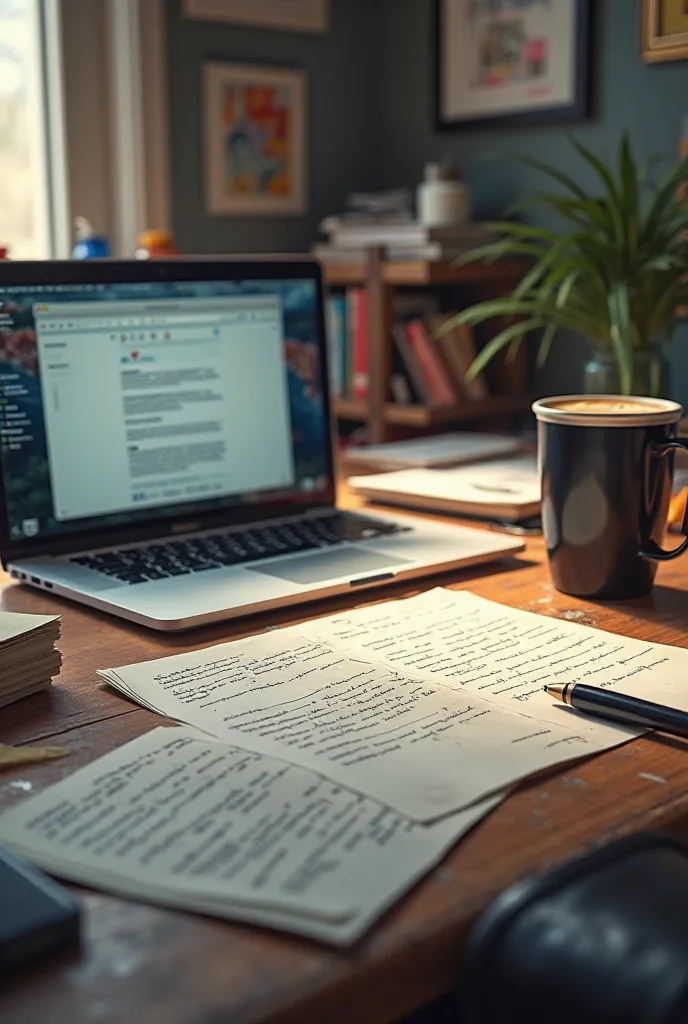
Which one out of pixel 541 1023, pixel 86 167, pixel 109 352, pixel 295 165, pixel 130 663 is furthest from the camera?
pixel 295 165

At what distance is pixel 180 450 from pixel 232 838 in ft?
2.04

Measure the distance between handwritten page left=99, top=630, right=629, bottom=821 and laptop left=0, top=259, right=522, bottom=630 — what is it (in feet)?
0.37

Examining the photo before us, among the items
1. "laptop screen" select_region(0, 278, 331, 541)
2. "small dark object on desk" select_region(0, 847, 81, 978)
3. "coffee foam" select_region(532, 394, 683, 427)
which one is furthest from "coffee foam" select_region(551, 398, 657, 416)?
"small dark object on desk" select_region(0, 847, 81, 978)

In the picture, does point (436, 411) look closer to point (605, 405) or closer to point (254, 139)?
point (254, 139)

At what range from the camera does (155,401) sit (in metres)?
1.10

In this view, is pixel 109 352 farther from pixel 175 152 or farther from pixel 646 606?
pixel 175 152

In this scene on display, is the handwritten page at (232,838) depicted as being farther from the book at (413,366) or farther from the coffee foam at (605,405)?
the book at (413,366)

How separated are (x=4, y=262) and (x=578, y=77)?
1582 millimetres

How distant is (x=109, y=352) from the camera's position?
3.50ft

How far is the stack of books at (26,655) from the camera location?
2.38 feet

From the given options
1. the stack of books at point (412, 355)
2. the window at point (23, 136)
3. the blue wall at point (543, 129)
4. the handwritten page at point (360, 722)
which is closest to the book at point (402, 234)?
the stack of books at point (412, 355)

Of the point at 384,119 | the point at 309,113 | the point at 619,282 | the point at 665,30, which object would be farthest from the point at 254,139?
the point at 619,282

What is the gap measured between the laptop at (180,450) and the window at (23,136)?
1.19 m

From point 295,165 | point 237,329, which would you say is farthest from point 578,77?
point 237,329
